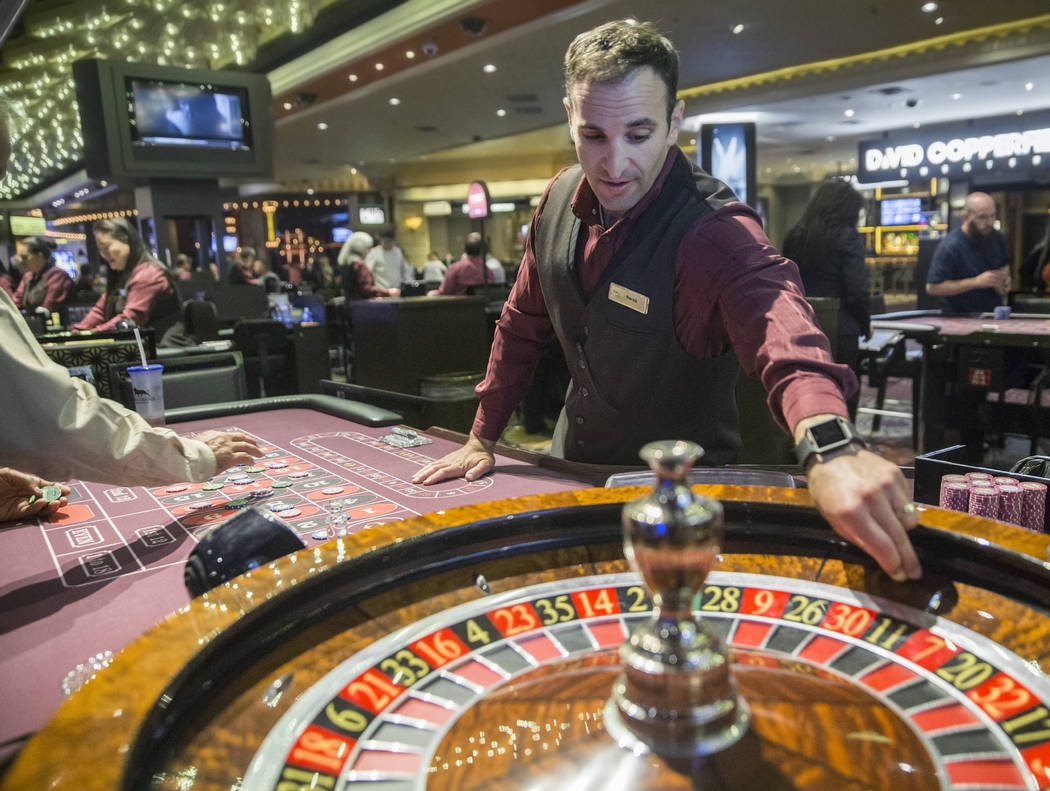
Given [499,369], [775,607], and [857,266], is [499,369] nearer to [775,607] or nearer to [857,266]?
[775,607]

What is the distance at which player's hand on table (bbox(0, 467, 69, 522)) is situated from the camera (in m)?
1.27

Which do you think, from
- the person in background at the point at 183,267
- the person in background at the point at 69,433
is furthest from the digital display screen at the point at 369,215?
the person in background at the point at 69,433

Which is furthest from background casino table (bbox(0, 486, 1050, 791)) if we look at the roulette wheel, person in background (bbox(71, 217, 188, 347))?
person in background (bbox(71, 217, 188, 347))

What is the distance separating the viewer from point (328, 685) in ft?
1.94

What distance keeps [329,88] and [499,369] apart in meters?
9.10

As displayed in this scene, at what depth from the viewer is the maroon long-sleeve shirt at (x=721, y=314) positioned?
36.6 inches

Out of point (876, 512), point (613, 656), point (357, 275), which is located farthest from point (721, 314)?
point (357, 275)

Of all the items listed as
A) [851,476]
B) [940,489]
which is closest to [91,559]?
[851,476]

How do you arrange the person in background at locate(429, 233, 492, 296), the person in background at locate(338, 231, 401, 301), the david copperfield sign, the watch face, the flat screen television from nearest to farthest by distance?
the watch face, the flat screen television, the person in background at locate(429, 233, 492, 296), the person in background at locate(338, 231, 401, 301), the david copperfield sign

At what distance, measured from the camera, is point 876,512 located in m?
0.68

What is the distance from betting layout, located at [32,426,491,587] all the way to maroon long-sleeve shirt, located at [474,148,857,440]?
233 millimetres

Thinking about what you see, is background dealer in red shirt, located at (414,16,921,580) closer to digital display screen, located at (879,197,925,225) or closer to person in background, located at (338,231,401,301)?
person in background, located at (338,231,401,301)

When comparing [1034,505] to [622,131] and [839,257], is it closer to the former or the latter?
[622,131]

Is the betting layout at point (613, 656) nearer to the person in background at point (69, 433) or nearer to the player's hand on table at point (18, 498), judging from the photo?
the person in background at point (69, 433)
